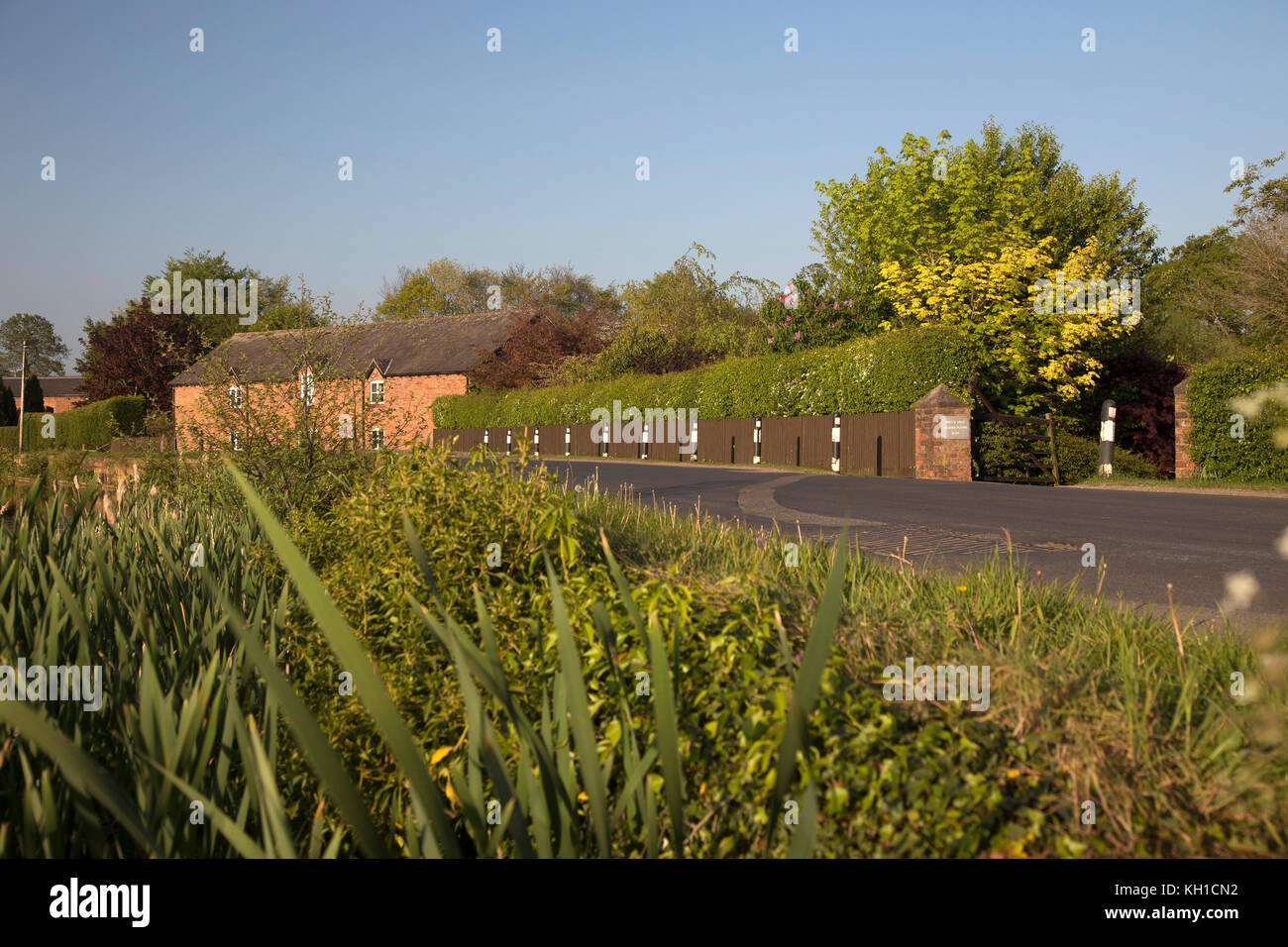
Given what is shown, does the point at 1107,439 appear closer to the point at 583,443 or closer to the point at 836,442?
the point at 836,442

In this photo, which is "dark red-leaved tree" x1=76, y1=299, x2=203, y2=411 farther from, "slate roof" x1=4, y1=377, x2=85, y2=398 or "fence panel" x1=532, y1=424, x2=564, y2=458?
"slate roof" x1=4, y1=377, x2=85, y2=398

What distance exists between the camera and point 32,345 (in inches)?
4643

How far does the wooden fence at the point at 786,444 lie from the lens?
741 inches

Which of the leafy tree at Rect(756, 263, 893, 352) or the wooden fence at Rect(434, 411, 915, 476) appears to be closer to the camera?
the wooden fence at Rect(434, 411, 915, 476)

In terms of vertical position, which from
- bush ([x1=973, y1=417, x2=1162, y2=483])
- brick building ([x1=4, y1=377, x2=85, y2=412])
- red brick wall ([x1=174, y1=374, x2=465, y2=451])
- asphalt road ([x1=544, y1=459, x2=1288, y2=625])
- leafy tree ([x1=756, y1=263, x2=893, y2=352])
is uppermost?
brick building ([x1=4, y1=377, x2=85, y2=412])


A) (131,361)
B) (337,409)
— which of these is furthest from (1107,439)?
(131,361)

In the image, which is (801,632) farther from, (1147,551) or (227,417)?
(227,417)

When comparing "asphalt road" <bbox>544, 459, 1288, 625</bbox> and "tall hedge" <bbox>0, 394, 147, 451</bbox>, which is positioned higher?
"tall hedge" <bbox>0, 394, 147, 451</bbox>

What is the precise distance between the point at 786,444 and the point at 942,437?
6369 mm

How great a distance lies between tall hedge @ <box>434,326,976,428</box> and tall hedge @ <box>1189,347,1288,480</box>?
4.60m

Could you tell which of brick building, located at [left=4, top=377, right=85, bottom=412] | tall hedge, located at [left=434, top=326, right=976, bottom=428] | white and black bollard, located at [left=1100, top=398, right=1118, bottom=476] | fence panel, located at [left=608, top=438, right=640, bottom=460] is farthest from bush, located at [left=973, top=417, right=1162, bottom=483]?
brick building, located at [left=4, top=377, right=85, bottom=412]

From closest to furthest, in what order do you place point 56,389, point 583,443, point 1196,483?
point 1196,483 → point 583,443 → point 56,389

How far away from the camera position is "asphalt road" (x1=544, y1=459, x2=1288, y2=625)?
577 centimetres

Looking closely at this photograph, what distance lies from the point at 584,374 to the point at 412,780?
34.1 m
